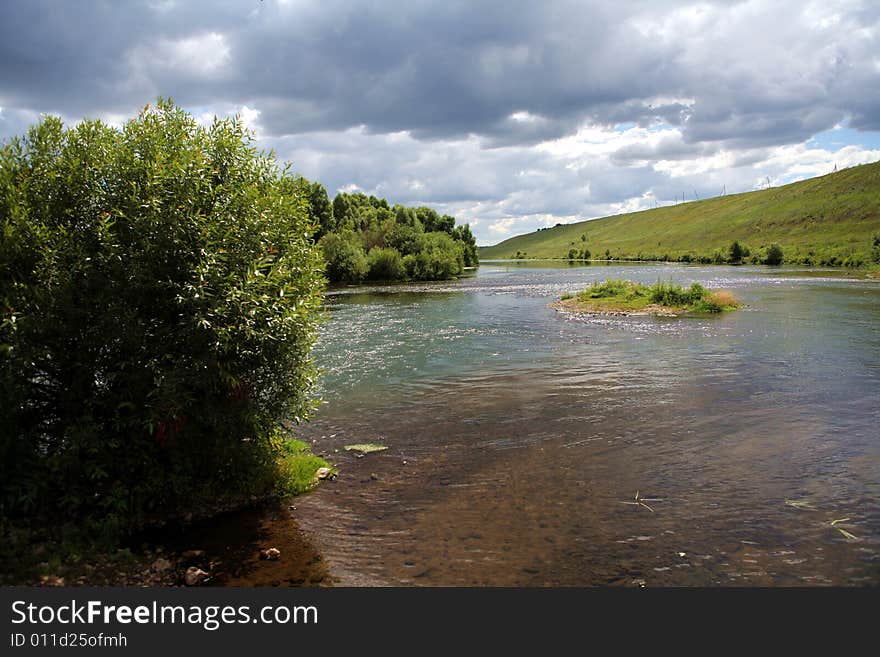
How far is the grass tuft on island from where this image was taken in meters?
46.9

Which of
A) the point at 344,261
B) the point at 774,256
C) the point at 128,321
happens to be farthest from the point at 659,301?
the point at 774,256

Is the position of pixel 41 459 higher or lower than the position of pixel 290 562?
higher

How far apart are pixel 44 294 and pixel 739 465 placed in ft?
50.9

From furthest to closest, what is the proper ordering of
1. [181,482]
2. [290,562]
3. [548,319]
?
[548,319], [181,482], [290,562]

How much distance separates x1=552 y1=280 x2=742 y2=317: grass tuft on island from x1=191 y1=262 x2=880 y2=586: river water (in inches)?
594

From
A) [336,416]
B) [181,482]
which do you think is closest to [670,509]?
[181,482]

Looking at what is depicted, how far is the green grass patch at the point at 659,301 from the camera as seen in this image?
47.1 metres

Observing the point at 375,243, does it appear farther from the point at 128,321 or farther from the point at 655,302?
the point at 128,321

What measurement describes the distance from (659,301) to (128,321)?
149 ft

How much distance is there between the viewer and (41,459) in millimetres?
10375

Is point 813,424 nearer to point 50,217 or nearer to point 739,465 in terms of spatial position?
point 739,465

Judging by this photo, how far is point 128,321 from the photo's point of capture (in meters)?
11.0

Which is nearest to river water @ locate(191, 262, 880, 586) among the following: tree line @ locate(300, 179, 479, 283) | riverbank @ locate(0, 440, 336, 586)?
riverbank @ locate(0, 440, 336, 586)

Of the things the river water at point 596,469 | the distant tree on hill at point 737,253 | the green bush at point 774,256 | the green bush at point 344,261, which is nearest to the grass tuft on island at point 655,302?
the river water at point 596,469
